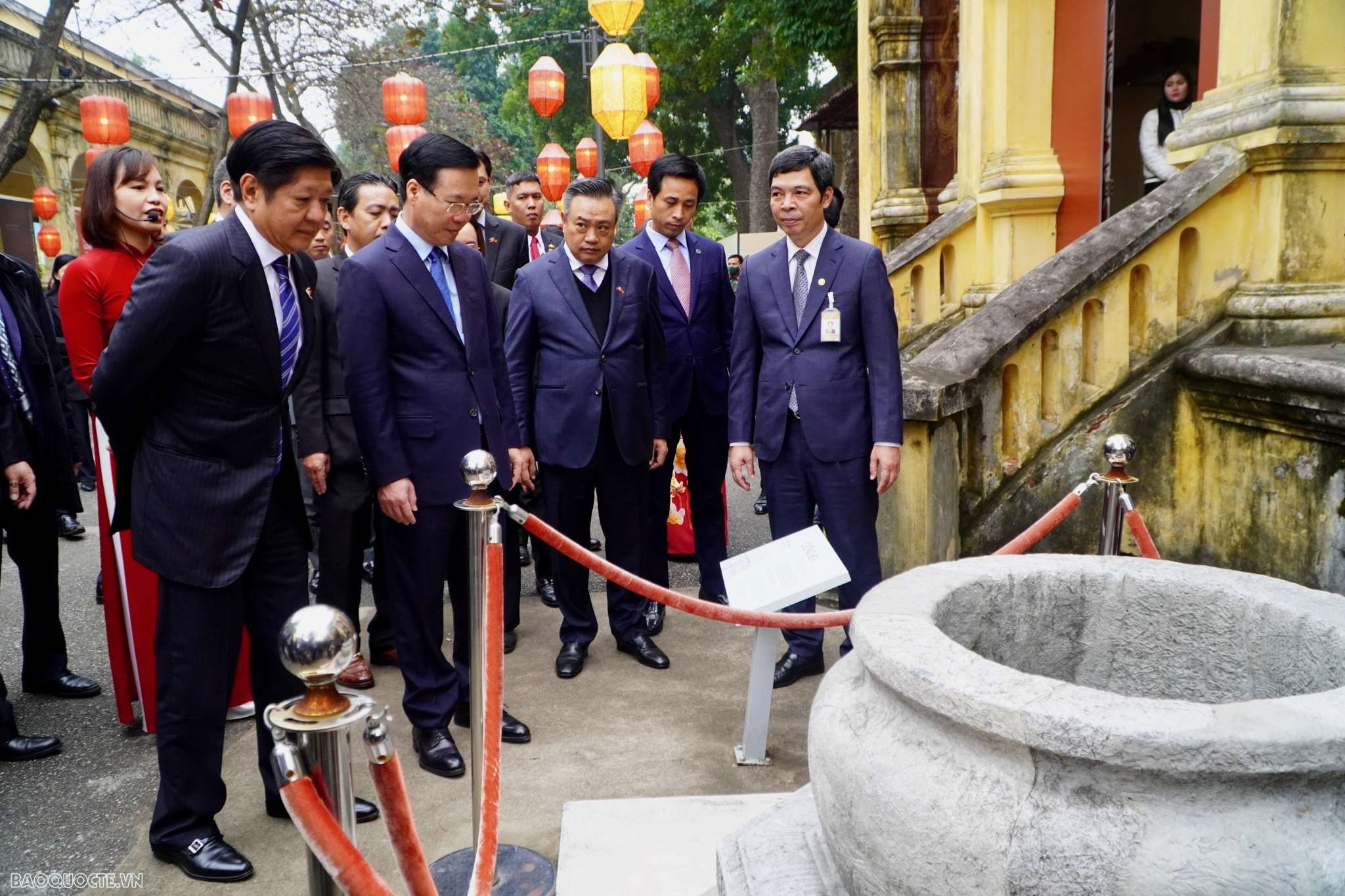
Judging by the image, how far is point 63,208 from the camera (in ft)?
62.3

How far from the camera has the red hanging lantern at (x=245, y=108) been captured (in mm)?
10988

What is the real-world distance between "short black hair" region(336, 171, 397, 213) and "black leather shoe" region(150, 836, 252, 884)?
2.62 metres

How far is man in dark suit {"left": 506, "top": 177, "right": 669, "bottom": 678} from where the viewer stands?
4559 mm

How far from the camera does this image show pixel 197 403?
2.98 meters

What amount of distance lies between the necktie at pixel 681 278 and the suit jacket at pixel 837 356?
1.05m

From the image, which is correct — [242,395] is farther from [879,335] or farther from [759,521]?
[759,521]

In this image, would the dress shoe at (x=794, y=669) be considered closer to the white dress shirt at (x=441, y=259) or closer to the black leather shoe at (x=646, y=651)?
the black leather shoe at (x=646, y=651)

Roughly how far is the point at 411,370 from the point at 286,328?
21.4 inches

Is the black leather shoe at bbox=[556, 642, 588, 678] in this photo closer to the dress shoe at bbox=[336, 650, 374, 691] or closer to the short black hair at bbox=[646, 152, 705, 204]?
the dress shoe at bbox=[336, 650, 374, 691]

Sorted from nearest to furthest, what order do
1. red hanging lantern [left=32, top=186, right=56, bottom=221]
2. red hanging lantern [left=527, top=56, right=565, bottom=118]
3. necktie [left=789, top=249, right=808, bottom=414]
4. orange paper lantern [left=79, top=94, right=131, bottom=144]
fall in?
1. necktie [left=789, top=249, right=808, bottom=414]
2. orange paper lantern [left=79, top=94, right=131, bottom=144]
3. red hanging lantern [left=527, top=56, right=565, bottom=118]
4. red hanging lantern [left=32, top=186, right=56, bottom=221]

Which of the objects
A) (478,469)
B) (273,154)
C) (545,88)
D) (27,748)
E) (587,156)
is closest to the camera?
(478,469)

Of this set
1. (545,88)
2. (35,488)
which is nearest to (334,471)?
(35,488)

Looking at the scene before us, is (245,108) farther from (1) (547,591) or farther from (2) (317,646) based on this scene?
(2) (317,646)

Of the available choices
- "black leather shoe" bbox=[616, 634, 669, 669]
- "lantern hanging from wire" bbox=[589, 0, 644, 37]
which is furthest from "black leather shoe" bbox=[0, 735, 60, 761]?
"lantern hanging from wire" bbox=[589, 0, 644, 37]
